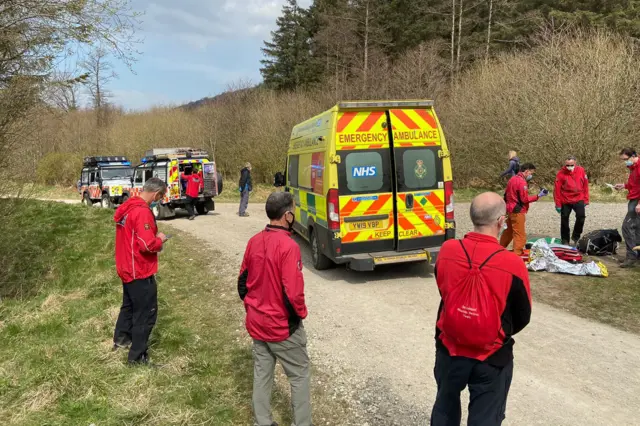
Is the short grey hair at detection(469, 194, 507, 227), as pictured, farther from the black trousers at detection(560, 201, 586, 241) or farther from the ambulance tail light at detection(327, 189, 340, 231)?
the black trousers at detection(560, 201, 586, 241)

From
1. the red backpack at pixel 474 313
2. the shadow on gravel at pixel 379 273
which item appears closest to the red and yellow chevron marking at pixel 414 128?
the shadow on gravel at pixel 379 273

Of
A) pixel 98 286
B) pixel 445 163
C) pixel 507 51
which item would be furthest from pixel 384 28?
pixel 98 286

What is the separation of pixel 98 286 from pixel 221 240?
4.05 meters

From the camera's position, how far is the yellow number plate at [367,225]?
7148mm

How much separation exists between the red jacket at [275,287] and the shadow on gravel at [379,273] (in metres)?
4.45

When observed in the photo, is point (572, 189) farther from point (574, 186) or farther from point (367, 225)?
point (367, 225)

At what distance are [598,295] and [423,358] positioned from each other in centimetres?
332

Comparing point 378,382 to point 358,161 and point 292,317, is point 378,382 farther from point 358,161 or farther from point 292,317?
point 358,161

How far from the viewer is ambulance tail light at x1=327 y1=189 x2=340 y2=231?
702 cm

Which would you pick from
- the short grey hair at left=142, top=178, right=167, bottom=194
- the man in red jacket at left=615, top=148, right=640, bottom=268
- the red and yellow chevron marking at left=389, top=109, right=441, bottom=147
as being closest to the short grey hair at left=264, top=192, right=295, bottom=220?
the short grey hair at left=142, top=178, right=167, bottom=194

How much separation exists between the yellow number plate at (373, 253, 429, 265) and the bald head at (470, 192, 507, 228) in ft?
15.3

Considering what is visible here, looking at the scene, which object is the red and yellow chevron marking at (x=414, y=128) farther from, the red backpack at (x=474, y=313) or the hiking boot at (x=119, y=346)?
the red backpack at (x=474, y=313)

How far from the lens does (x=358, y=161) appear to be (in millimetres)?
7156


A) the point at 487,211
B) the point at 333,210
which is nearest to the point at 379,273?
the point at 333,210
